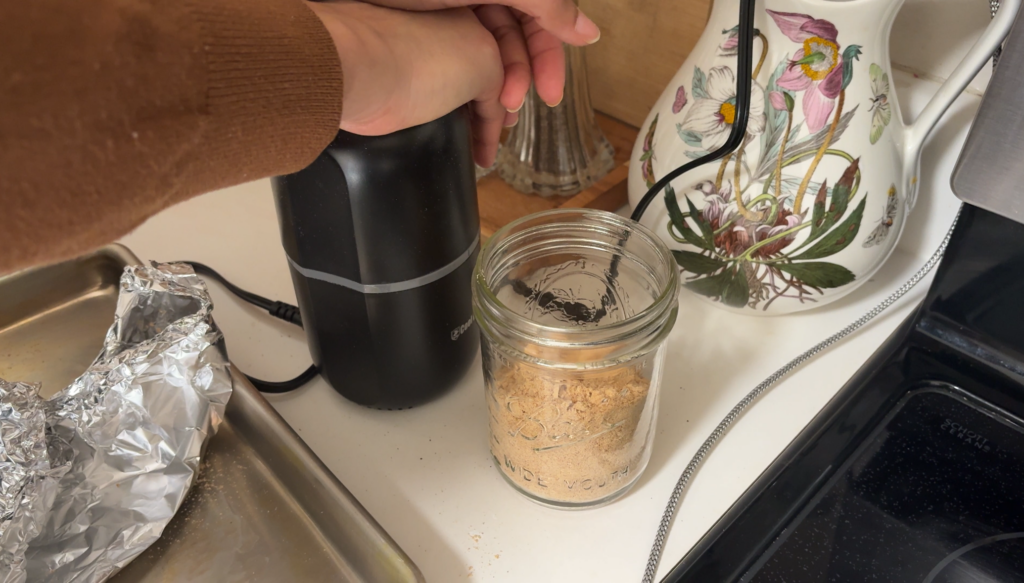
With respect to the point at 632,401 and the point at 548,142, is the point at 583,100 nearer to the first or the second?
the point at 548,142

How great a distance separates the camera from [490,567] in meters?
0.37

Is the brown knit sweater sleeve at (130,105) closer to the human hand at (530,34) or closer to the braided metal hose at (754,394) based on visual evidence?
the human hand at (530,34)

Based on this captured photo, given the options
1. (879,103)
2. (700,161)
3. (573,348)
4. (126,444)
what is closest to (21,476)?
(126,444)

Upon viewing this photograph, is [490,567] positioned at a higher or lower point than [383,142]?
lower

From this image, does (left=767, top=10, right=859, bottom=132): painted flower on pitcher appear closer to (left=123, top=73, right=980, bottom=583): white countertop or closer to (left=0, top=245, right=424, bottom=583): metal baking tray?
(left=123, top=73, right=980, bottom=583): white countertop

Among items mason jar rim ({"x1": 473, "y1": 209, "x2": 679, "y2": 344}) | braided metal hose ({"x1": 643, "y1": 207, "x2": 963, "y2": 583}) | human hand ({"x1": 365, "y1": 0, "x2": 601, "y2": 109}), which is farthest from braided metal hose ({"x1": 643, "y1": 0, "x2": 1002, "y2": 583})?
human hand ({"x1": 365, "y1": 0, "x2": 601, "y2": 109})

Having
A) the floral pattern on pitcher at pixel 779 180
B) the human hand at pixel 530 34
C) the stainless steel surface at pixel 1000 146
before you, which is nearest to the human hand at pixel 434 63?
the human hand at pixel 530 34

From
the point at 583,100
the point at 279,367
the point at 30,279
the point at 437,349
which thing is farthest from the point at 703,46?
the point at 30,279

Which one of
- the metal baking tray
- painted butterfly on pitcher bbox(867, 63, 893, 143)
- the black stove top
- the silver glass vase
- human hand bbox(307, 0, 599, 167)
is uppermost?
human hand bbox(307, 0, 599, 167)

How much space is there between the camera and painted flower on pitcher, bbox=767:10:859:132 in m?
0.40

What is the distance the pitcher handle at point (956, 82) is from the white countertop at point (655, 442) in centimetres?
8

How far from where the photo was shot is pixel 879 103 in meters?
0.42

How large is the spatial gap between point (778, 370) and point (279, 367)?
0.36 metres

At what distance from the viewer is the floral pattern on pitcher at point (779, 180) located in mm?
409
